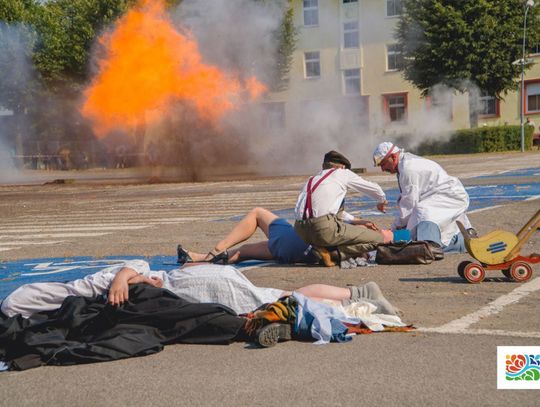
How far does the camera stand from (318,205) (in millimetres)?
9586

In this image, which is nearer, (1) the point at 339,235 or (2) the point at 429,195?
(1) the point at 339,235

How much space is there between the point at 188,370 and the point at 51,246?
833 centimetres

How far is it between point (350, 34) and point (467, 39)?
7289 millimetres

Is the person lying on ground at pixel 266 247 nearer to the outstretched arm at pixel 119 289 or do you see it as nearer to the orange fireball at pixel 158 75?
the outstretched arm at pixel 119 289

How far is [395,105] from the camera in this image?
2288 inches

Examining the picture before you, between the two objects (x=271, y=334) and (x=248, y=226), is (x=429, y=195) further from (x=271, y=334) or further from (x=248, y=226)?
(x=271, y=334)

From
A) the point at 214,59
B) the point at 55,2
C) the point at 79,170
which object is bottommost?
the point at 79,170

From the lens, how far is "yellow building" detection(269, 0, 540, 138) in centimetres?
3925

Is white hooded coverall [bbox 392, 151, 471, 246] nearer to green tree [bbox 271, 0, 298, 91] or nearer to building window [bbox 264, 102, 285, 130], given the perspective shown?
green tree [bbox 271, 0, 298, 91]

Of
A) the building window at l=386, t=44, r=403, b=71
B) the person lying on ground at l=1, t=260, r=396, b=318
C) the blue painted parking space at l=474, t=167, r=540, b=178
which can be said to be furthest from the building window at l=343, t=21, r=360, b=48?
the person lying on ground at l=1, t=260, r=396, b=318

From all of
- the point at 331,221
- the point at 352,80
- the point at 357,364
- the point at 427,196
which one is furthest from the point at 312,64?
the point at 357,364

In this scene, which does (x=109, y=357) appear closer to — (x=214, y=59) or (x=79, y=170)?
(x=214, y=59)

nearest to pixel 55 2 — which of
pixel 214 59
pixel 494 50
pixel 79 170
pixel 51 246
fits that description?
pixel 79 170

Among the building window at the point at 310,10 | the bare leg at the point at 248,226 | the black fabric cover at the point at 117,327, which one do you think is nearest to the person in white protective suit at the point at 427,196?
the bare leg at the point at 248,226
